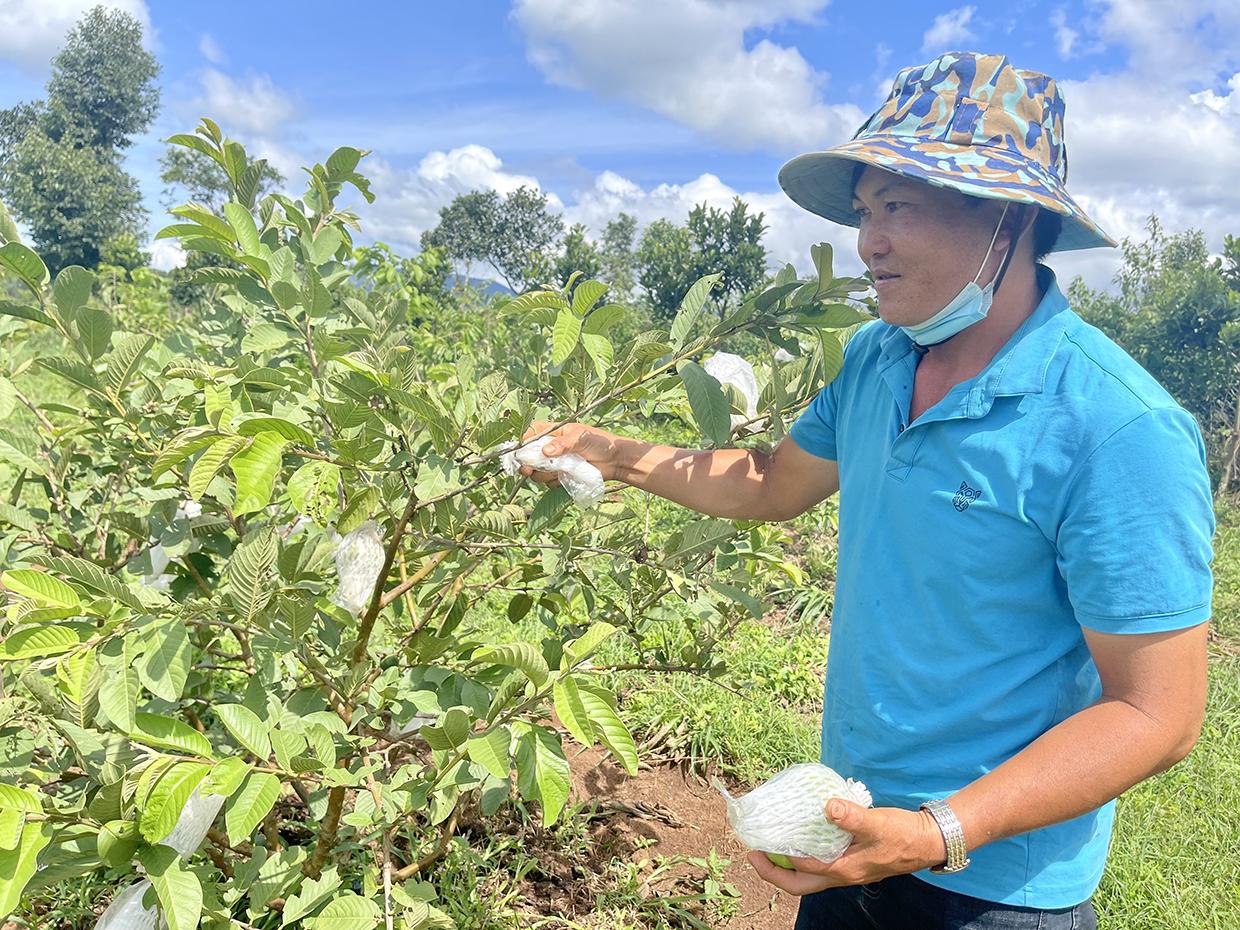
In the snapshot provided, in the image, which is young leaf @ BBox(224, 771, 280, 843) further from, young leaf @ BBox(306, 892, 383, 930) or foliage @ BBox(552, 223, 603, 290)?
foliage @ BBox(552, 223, 603, 290)

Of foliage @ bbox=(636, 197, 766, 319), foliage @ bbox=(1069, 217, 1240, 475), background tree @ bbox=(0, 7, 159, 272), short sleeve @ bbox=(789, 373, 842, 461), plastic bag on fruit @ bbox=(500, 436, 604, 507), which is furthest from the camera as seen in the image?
background tree @ bbox=(0, 7, 159, 272)

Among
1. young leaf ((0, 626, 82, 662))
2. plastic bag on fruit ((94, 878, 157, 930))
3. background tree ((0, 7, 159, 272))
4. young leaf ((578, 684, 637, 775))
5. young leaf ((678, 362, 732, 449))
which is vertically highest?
background tree ((0, 7, 159, 272))

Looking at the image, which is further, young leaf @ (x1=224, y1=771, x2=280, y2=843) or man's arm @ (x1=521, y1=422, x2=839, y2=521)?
man's arm @ (x1=521, y1=422, x2=839, y2=521)

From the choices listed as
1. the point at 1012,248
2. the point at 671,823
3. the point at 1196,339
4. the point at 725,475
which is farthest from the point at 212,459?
the point at 1196,339

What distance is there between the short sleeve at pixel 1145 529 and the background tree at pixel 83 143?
28596 millimetres

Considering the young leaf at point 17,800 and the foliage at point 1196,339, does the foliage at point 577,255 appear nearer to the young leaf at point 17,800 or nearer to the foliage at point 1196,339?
the foliage at point 1196,339

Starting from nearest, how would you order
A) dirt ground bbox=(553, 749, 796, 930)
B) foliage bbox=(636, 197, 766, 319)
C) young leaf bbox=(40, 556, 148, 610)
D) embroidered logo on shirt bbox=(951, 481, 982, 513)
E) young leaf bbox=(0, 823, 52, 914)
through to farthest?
young leaf bbox=(0, 823, 52, 914) → young leaf bbox=(40, 556, 148, 610) → embroidered logo on shirt bbox=(951, 481, 982, 513) → dirt ground bbox=(553, 749, 796, 930) → foliage bbox=(636, 197, 766, 319)

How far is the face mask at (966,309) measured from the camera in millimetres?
1012

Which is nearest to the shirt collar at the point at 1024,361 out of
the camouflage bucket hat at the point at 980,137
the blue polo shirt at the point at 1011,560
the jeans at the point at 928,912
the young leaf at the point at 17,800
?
the blue polo shirt at the point at 1011,560

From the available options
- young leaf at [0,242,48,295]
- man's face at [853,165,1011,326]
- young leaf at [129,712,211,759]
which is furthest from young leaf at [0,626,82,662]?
man's face at [853,165,1011,326]

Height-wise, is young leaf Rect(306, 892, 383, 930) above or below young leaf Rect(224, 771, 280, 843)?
below

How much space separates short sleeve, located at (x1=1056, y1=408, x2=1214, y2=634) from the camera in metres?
0.83

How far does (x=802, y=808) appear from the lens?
963mm

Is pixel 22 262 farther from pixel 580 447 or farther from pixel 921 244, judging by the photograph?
pixel 921 244
